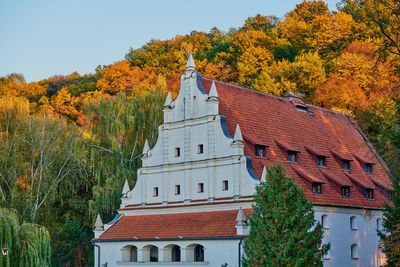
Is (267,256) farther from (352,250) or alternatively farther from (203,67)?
(203,67)

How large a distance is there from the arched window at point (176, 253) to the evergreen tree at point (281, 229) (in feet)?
35.4

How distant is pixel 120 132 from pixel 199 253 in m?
15.9

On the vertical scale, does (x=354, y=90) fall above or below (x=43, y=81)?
below

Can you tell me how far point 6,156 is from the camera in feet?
167

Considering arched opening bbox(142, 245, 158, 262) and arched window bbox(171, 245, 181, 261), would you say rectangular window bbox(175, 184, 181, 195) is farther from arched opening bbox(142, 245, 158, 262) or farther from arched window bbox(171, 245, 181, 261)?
arched opening bbox(142, 245, 158, 262)

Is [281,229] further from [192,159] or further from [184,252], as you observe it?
[192,159]

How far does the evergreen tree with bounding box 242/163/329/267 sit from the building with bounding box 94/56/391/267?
5009 millimetres

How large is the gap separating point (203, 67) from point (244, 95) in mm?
34554

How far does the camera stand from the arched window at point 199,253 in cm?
3830

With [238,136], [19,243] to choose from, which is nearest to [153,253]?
[238,136]

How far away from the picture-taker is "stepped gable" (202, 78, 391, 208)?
39656 mm

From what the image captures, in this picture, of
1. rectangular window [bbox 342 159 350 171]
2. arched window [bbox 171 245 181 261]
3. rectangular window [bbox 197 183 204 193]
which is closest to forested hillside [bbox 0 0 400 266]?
rectangular window [bbox 342 159 350 171]

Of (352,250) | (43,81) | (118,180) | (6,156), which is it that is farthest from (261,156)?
(43,81)

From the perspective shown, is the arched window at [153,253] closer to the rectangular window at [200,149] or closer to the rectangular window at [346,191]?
the rectangular window at [200,149]
